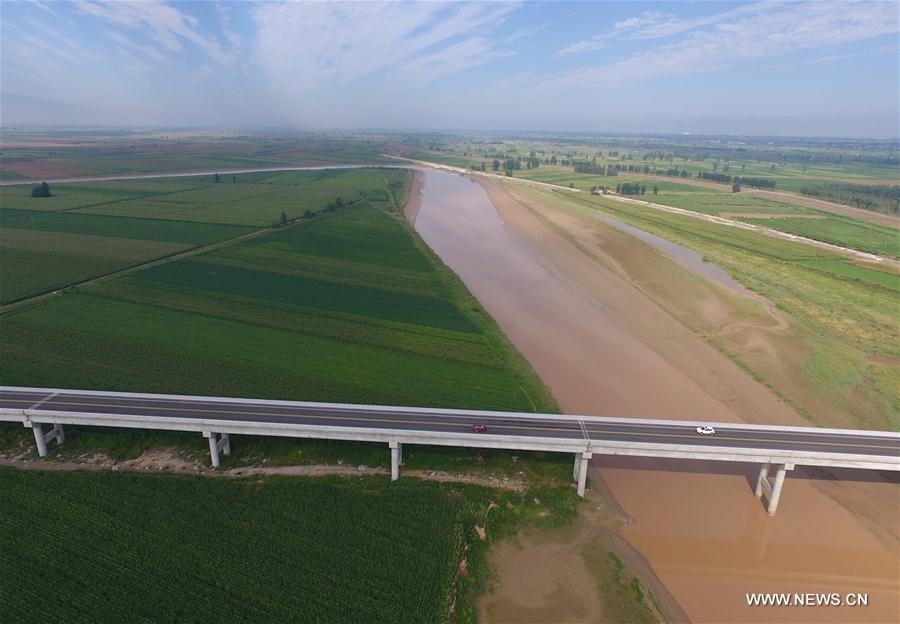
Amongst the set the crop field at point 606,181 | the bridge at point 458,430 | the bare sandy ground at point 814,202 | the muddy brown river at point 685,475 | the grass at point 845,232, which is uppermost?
the crop field at point 606,181

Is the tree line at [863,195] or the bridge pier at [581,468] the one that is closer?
the bridge pier at [581,468]

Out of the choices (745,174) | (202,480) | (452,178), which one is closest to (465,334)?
(202,480)

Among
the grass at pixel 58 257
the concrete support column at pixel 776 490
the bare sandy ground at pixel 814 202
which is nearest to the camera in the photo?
the concrete support column at pixel 776 490

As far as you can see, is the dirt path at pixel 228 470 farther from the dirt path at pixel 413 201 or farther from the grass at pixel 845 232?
the grass at pixel 845 232

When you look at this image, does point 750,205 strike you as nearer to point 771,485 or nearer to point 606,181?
point 606,181

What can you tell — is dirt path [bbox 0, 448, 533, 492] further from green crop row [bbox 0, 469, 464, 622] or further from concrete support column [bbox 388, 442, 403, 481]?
green crop row [bbox 0, 469, 464, 622]

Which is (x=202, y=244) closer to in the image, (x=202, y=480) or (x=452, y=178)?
(x=202, y=480)

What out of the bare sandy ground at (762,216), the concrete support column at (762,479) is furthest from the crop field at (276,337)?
the bare sandy ground at (762,216)

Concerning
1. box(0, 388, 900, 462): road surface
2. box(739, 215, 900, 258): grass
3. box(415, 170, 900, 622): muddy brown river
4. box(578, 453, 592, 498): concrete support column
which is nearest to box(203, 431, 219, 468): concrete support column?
box(0, 388, 900, 462): road surface
